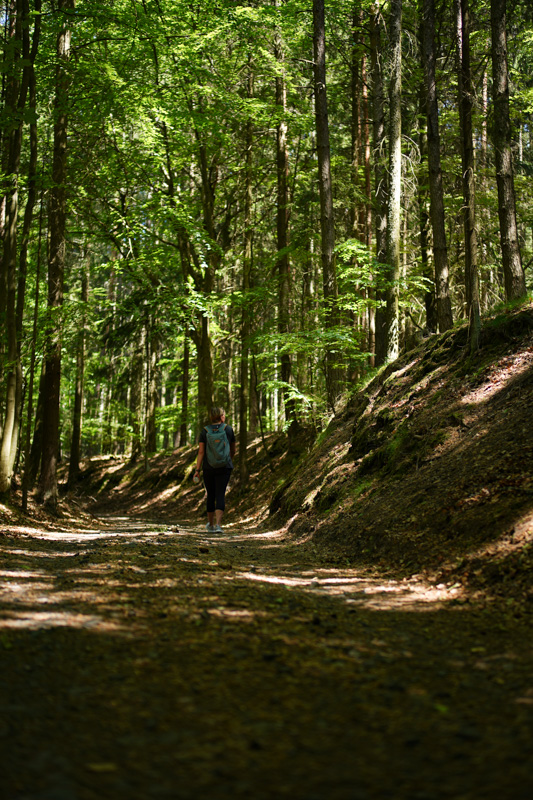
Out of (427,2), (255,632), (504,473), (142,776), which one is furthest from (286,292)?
(142,776)

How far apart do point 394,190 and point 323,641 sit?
12.3 meters

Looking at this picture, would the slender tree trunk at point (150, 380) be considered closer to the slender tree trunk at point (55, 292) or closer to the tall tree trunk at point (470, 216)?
the slender tree trunk at point (55, 292)

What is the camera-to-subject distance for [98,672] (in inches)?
122

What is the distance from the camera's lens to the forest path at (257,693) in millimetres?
2139

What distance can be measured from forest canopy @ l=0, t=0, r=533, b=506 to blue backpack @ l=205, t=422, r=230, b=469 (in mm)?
2323

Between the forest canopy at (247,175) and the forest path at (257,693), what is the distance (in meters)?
6.04

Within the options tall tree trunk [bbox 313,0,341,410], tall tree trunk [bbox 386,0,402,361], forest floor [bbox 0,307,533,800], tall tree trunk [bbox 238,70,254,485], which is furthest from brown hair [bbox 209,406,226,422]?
tall tree trunk [bbox 238,70,254,485]

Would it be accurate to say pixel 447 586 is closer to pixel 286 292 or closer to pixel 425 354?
pixel 425 354

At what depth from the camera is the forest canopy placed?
11984 mm

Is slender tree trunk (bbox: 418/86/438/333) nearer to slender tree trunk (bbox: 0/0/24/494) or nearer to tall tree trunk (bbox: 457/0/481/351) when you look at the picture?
tall tree trunk (bbox: 457/0/481/351)

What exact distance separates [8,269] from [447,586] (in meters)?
10.0

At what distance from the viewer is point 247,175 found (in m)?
18.3

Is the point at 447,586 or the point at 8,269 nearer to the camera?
the point at 447,586

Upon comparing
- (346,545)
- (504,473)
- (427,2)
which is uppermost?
(427,2)
